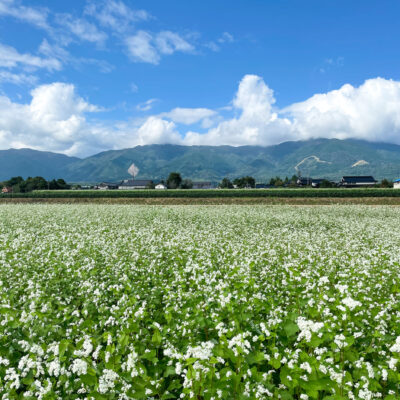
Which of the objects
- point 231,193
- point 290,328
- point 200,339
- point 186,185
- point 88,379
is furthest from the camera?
point 186,185

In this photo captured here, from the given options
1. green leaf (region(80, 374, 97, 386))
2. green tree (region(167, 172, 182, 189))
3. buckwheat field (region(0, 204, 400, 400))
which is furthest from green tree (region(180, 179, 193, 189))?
green leaf (region(80, 374, 97, 386))

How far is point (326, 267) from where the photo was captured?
10469 millimetres

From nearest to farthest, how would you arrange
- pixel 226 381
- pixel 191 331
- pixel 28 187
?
pixel 226 381 → pixel 191 331 → pixel 28 187

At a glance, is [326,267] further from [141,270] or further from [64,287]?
[64,287]

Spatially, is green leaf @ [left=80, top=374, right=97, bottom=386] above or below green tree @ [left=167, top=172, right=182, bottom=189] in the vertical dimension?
below

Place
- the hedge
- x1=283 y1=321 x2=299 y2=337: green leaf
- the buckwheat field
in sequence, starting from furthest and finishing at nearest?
the hedge → x1=283 y1=321 x2=299 y2=337: green leaf → the buckwheat field

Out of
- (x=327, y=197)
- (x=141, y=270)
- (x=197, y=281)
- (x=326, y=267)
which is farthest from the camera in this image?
(x=327, y=197)

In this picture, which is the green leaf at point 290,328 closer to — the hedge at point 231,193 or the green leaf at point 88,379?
the green leaf at point 88,379

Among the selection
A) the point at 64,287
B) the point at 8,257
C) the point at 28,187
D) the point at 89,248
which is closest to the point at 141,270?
the point at 64,287

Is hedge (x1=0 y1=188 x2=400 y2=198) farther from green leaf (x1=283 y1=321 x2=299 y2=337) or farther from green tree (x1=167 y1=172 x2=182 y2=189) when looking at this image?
green tree (x1=167 y1=172 x2=182 y2=189)

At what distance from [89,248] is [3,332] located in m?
7.62

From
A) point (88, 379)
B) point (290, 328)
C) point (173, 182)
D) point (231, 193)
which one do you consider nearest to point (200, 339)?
point (290, 328)

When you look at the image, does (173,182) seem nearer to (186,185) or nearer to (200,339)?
(186,185)

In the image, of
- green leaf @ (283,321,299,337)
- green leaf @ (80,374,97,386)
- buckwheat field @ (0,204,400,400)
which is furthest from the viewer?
green leaf @ (283,321,299,337)
